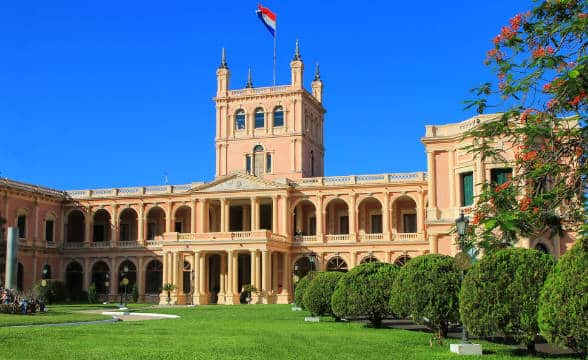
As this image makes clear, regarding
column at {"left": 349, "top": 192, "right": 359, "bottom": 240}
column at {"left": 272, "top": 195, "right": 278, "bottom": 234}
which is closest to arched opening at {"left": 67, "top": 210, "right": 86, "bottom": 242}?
column at {"left": 272, "top": 195, "right": 278, "bottom": 234}

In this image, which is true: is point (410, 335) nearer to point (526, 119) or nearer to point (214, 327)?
point (214, 327)

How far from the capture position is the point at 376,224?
5966cm

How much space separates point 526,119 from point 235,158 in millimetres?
51625

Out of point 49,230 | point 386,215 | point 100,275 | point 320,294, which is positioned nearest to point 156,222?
point 100,275

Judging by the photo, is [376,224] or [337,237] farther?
[376,224]

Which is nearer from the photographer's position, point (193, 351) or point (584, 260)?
point (584, 260)

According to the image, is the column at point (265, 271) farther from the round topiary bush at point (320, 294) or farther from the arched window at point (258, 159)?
the round topiary bush at point (320, 294)

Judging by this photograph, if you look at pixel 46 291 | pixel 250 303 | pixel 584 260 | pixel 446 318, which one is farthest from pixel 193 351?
pixel 46 291

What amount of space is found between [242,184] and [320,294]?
29.6 metres

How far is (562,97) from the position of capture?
39.5 feet

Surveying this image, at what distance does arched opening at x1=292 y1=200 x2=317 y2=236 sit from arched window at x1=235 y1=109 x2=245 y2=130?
9.11 meters

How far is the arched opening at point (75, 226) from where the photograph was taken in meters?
66.2

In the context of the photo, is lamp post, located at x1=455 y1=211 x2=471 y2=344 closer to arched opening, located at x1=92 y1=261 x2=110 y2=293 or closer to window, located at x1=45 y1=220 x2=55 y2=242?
arched opening, located at x1=92 y1=261 x2=110 y2=293

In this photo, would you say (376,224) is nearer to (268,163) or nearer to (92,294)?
(268,163)
